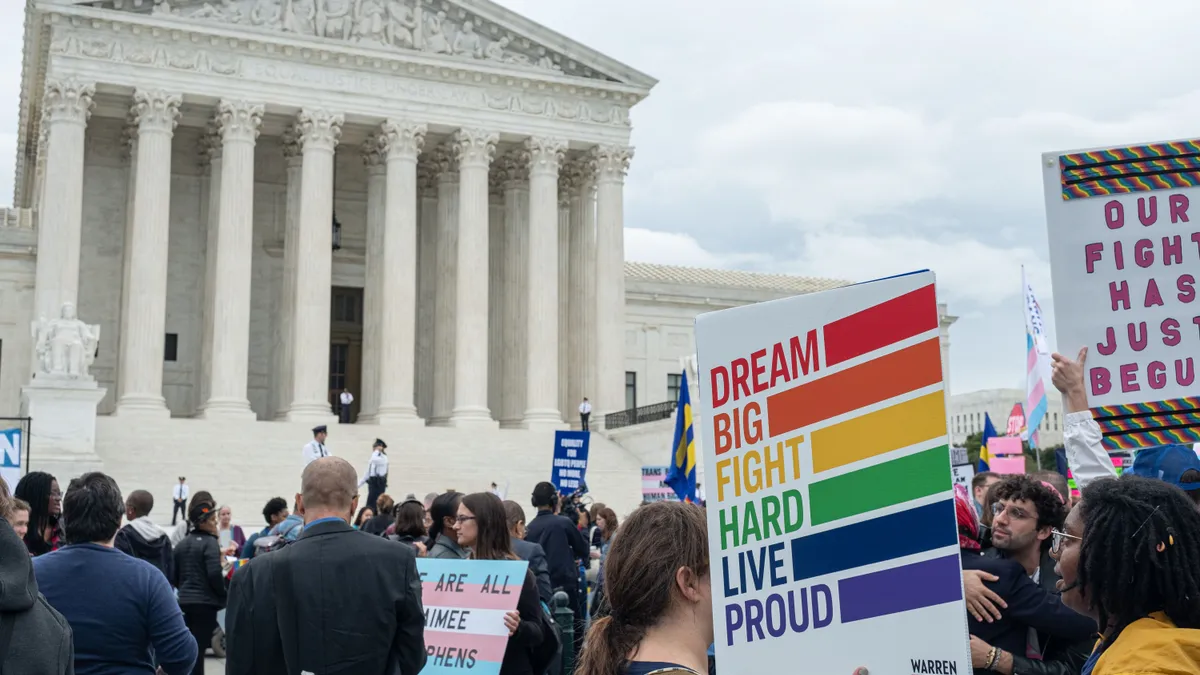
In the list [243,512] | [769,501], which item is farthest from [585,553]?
[243,512]

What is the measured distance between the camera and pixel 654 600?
347 centimetres

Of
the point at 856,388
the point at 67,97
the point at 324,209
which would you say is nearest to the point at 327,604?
the point at 856,388

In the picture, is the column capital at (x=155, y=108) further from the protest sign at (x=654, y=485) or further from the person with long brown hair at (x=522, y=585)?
the person with long brown hair at (x=522, y=585)

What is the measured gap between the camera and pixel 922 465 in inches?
131

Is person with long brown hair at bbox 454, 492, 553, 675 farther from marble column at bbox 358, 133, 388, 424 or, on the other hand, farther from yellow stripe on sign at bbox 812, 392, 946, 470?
marble column at bbox 358, 133, 388, 424

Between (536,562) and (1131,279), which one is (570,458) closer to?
(536,562)

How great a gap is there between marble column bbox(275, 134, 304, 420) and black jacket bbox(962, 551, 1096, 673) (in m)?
38.1

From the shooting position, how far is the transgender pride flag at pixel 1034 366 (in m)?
16.9

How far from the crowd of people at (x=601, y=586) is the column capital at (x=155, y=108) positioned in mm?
33779

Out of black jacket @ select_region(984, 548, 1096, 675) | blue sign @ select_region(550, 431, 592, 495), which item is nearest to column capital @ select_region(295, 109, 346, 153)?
blue sign @ select_region(550, 431, 592, 495)

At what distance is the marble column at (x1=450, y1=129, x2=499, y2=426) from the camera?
42.9m

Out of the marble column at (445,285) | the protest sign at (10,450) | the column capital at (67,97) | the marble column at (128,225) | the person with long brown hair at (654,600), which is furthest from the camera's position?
the marble column at (445,285)

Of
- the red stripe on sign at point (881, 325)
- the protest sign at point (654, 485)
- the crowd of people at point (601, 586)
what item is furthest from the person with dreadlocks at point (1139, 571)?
the protest sign at point (654, 485)

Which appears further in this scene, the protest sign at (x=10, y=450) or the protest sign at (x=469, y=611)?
the protest sign at (x=10, y=450)
